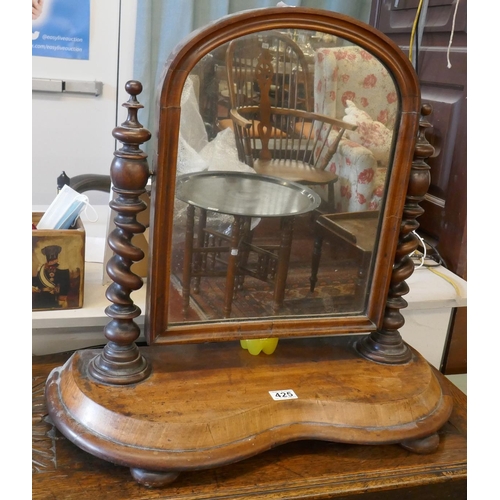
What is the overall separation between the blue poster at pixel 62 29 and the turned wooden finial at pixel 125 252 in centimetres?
156

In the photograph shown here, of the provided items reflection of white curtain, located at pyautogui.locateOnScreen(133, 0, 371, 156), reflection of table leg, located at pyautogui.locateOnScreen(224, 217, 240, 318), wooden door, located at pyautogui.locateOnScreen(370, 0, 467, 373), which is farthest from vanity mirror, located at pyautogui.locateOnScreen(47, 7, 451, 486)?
reflection of white curtain, located at pyautogui.locateOnScreen(133, 0, 371, 156)

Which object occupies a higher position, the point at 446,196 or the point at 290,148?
the point at 290,148

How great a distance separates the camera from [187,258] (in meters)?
0.68

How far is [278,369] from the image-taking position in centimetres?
75

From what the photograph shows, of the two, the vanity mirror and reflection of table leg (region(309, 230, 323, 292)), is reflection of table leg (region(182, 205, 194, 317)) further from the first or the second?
reflection of table leg (region(309, 230, 323, 292))

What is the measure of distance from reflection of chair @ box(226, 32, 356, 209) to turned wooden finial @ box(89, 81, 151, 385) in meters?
0.11

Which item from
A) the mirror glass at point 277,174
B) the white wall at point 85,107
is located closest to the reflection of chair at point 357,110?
the mirror glass at point 277,174

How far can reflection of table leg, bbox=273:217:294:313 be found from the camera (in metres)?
0.71

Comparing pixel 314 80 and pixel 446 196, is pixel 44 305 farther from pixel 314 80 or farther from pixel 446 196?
pixel 446 196

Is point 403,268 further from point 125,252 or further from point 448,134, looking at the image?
point 448,134

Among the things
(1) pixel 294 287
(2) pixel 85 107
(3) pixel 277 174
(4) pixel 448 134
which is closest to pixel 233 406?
(1) pixel 294 287

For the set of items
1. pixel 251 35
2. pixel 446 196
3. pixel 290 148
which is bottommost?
pixel 446 196
